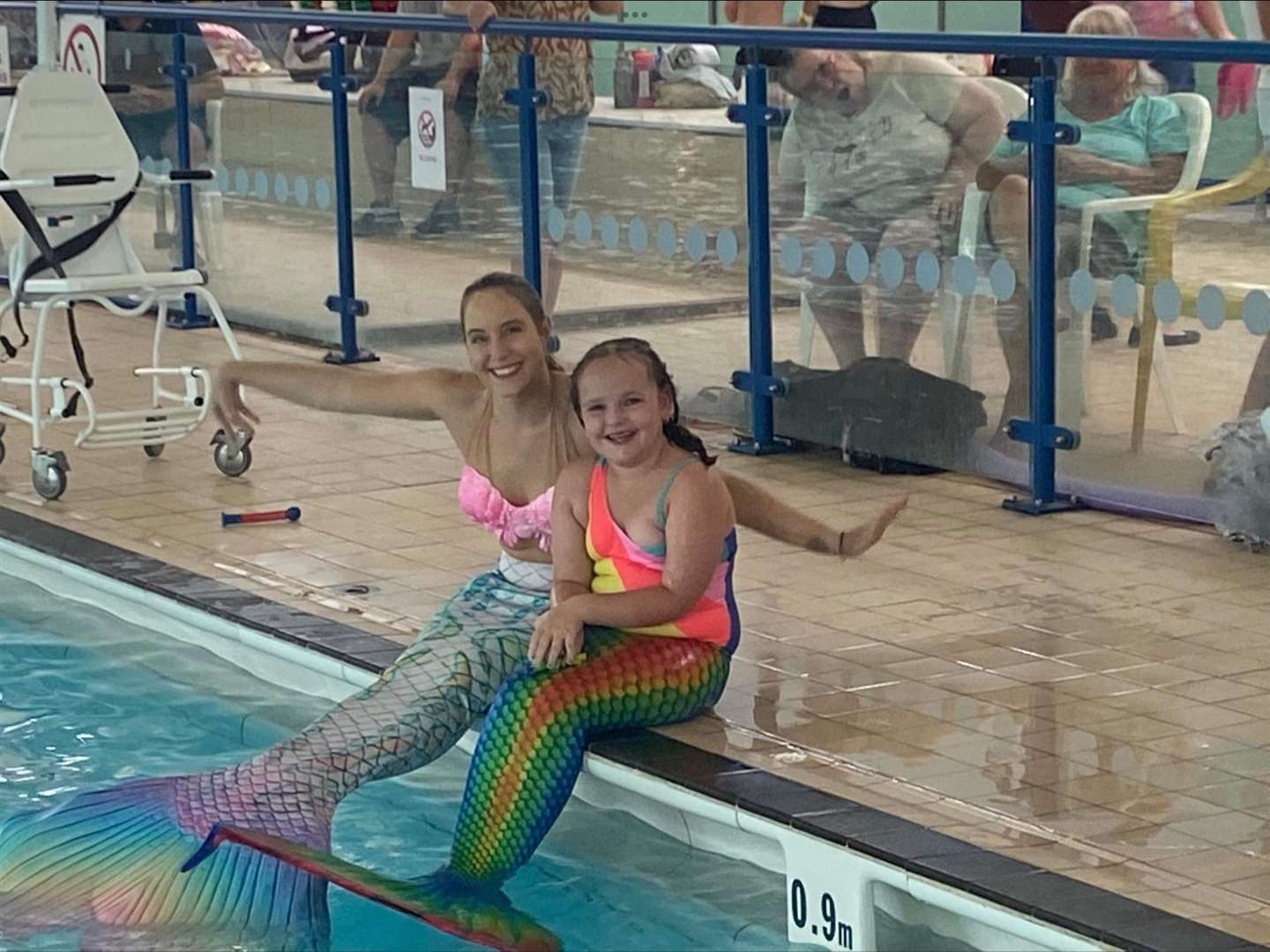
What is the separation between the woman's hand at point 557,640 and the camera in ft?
14.5

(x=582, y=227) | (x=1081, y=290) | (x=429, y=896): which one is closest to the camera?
(x=429, y=896)

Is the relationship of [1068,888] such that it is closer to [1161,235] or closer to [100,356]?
[1161,235]

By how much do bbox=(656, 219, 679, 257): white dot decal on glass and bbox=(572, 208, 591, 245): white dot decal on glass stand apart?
1.45 ft

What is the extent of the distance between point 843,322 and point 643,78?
1202mm

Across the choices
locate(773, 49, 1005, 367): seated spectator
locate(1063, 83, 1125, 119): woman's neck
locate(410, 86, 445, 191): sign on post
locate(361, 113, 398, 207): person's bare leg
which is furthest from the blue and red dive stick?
locate(361, 113, 398, 207): person's bare leg

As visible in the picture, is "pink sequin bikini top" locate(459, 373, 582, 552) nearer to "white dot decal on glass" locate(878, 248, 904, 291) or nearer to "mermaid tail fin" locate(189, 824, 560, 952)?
"mermaid tail fin" locate(189, 824, 560, 952)

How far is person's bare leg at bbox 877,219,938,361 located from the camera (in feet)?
23.0

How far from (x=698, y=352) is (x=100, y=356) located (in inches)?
119

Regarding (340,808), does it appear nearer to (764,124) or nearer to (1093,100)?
(1093,100)

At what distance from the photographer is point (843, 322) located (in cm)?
733

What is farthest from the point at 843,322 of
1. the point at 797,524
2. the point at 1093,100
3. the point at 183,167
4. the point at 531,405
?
the point at 183,167

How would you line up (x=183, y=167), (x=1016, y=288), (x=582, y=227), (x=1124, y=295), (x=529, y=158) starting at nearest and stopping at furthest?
1. (x=1124, y=295)
2. (x=1016, y=288)
3. (x=582, y=227)
4. (x=529, y=158)
5. (x=183, y=167)

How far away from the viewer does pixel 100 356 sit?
31.8 feet

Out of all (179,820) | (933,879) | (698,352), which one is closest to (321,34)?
(698,352)
